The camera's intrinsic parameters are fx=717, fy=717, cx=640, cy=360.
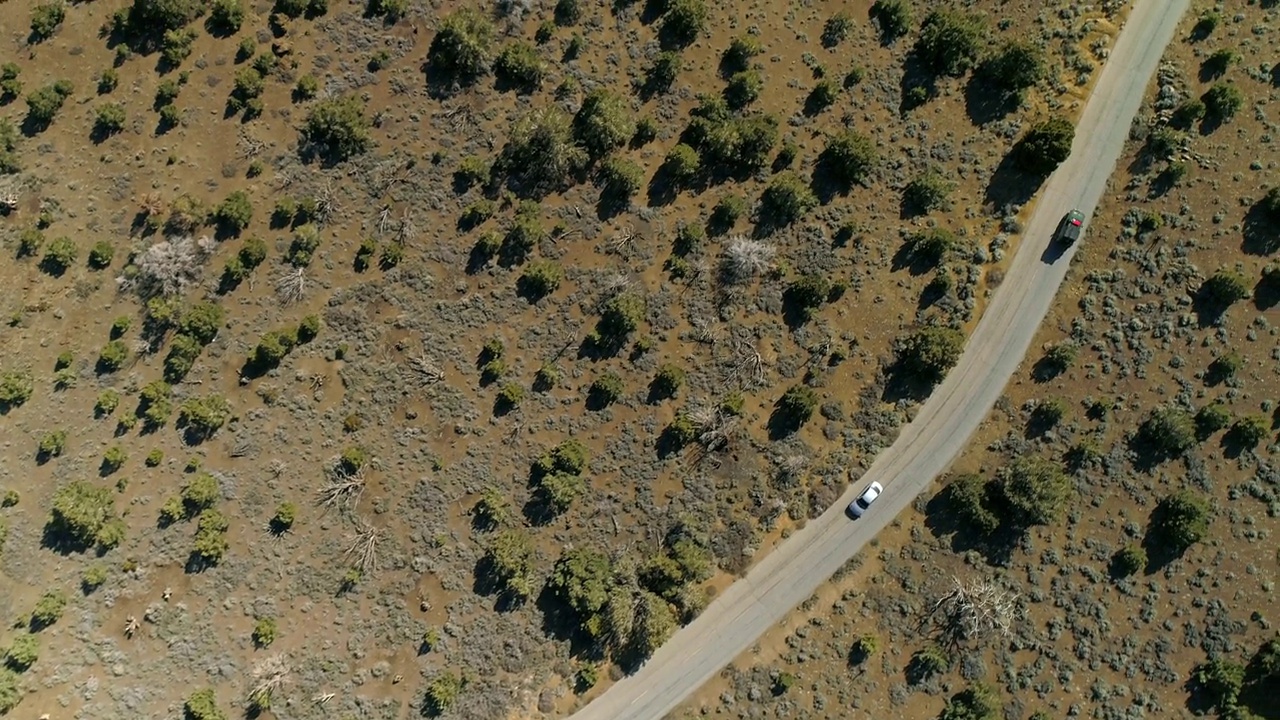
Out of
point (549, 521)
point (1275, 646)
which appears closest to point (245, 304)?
point (549, 521)

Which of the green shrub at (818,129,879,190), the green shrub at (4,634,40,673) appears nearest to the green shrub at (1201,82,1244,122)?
the green shrub at (818,129,879,190)

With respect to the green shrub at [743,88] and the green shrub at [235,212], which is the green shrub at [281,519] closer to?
the green shrub at [235,212]

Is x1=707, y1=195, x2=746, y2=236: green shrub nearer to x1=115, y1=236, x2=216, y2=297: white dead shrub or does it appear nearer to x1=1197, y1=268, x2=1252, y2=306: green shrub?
x1=1197, y1=268, x2=1252, y2=306: green shrub

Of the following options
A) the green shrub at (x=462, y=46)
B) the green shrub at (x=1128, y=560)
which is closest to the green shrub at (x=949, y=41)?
the green shrub at (x=462, y=46)

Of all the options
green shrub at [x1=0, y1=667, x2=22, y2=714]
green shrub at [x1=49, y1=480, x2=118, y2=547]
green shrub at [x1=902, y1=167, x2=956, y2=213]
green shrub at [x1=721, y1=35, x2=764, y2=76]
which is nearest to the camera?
green shrub at [x1=0, y1=667, x2=22, y2=714]

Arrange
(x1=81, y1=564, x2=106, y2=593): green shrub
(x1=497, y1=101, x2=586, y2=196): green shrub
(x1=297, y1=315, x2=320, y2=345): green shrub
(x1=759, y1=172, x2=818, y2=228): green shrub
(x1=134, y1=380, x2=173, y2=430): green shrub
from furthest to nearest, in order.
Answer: (x1=759, y1=172, x2=818, y2=228): green shrub < (x1=497, y1=101, x2=586, y2=196): green shrub < (x1=297, y1=315, x2=320, y2=345): green shrub < (x1=134, y1=380, x2=173, y2=430): green shrub < (x1=81, y1=564, x2=106, y2=593): green shrub

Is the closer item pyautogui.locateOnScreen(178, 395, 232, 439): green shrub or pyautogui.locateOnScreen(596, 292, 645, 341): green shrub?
pyautogui.locateOnScreen(178, 395, 232, 439): green shrub
